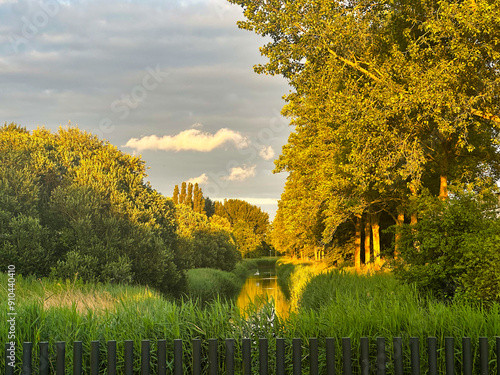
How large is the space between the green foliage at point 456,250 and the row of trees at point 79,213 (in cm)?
1375

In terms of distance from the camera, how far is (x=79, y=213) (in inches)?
861

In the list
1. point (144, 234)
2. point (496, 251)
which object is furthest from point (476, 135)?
point (144, 234)

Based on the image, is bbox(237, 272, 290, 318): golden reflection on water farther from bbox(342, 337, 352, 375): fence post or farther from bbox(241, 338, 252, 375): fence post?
bbox(342, 337, 352, 375): fence post

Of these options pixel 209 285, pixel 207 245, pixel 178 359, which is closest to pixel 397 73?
pixel 178 359

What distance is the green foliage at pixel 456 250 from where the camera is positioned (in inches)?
381

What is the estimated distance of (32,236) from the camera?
20281mm

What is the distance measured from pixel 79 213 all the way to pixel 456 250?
16.6 meters

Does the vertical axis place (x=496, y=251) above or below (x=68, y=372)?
above

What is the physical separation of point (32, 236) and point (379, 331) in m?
17.3

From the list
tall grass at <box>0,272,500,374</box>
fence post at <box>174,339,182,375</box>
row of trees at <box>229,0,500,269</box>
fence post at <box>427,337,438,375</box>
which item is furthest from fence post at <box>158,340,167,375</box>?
row of trees at <box>229,0,500,269</box>

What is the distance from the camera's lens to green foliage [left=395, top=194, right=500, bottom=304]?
9680 mm

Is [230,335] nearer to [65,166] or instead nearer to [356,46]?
[356,46]

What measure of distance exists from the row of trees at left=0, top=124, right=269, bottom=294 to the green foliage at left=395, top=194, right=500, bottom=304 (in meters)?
13.8

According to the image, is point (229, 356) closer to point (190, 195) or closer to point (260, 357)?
point (260, 357)
